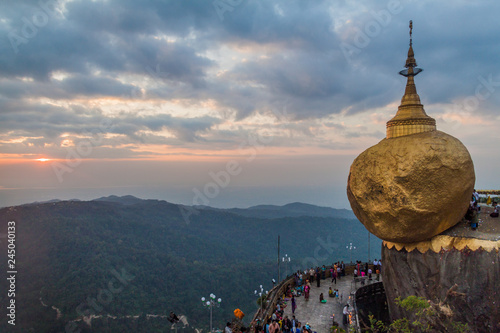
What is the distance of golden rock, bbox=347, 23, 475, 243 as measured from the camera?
1296cm

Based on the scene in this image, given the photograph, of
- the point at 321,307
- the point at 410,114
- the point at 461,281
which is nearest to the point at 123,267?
the point at 321,307

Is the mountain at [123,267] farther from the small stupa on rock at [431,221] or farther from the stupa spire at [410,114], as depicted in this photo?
the stupa spire at [410,114]

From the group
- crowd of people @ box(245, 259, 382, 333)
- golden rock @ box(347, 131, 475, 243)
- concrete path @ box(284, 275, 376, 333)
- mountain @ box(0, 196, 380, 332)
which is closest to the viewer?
golden rock @ box(347, 131, 475, 243)

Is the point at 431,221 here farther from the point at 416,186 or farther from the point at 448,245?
the point at 416,186

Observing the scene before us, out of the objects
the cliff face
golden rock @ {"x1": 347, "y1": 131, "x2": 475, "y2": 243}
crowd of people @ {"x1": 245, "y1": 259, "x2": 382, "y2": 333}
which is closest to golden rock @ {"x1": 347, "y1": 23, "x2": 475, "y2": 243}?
golden rock @ {"x1": 347, "y1": 131, "x2": 475, "y2": 243}

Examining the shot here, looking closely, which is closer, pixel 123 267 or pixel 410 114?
pixel 410 114

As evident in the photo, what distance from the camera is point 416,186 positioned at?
42.8 feet

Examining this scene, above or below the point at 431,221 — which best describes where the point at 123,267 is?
below

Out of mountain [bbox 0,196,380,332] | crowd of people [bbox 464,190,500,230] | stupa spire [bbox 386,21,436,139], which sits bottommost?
mountain [bbox 0,196,380,332]

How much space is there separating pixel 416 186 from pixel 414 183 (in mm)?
150

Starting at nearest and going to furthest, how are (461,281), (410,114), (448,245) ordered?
(461,281) < (448,245) < (410,114)

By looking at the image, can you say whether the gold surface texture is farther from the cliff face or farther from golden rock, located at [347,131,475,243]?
golden rock, located at [347,131,475,243]

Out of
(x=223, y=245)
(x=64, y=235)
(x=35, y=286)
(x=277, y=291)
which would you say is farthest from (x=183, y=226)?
(x=277, y=291)

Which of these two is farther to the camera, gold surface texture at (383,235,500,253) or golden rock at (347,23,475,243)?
golden rock at (347,23,475,243)
